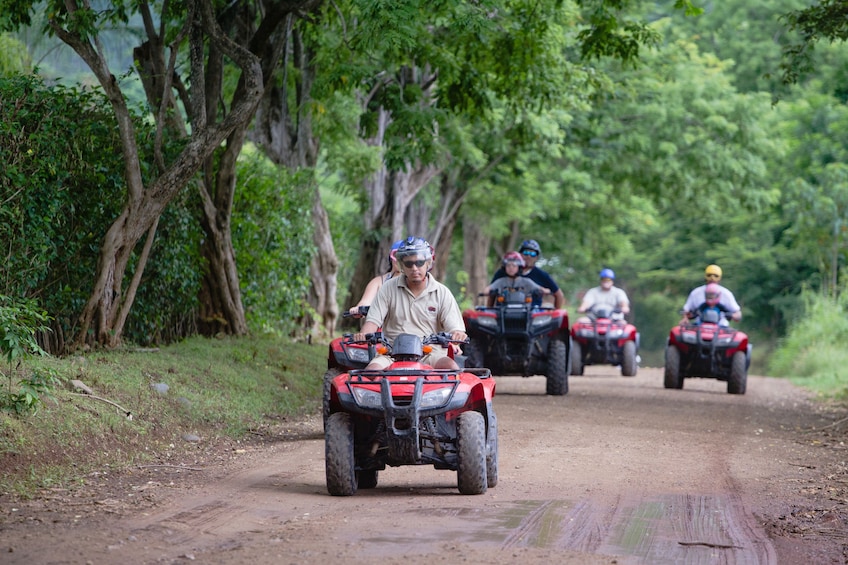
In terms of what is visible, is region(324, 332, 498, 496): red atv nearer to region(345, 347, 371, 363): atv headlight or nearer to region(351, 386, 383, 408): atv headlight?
region(351, 386, 383, 408): atv headlight

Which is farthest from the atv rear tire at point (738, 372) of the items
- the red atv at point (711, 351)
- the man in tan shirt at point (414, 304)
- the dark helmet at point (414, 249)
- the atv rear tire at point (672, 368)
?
the dark helmet at point (414, 249)

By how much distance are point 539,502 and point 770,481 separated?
2.59 metres

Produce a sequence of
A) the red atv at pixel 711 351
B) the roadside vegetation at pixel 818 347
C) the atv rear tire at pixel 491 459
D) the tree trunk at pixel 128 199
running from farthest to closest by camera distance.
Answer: the roadside vegetation at pixel 818 347, the red atv at pixel 711 351, the tree trunk at pixel 128 199, the atv rear tire at pixel 491 459

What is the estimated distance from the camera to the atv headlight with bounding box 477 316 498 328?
18.5 m

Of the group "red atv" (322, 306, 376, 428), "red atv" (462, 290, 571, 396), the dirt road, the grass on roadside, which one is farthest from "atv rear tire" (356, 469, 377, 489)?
"red atv" (462, 290, 571, 396)

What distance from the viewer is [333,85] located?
60.3 ft

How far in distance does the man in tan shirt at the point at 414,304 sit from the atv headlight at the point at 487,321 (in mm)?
8396

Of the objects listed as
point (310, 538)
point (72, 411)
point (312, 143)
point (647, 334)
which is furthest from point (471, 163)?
point (647, 334)

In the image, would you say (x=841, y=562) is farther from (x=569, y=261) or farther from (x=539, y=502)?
(x=569, y=261)

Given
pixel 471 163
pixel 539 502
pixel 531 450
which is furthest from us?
pixel 471 163

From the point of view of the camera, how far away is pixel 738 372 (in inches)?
855

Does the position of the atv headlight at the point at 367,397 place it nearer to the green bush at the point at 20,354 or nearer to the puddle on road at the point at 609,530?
the puddle on road at the point at 609,530

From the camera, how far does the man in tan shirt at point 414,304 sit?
32.4ft

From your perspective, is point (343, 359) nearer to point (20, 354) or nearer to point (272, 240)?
point (20, 354)
